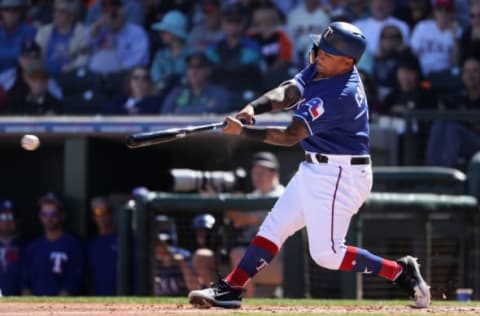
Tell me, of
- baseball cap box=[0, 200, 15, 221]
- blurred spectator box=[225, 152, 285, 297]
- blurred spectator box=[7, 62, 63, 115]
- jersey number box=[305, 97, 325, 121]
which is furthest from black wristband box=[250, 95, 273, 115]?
blurred spectator box=[7, 62, 63, 115]

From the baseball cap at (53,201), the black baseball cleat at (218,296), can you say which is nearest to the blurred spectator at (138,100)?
the baseball cap at (53,201)

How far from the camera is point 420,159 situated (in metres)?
9.90

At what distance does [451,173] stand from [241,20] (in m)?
3.32

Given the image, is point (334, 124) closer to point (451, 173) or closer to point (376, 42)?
point (451, 173)

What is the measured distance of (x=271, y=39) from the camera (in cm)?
1117

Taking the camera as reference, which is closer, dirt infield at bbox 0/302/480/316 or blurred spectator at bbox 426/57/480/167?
dirt infield at bbox 0/302/480/316

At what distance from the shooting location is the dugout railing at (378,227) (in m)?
8.59

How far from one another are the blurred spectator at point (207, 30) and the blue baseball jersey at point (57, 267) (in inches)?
103

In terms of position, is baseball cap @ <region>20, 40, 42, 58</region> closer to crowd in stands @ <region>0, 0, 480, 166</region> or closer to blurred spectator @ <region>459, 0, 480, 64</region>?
crowd in stands @ <region>0, 0, 480, 166</region>

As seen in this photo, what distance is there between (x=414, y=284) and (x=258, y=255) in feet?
2.71

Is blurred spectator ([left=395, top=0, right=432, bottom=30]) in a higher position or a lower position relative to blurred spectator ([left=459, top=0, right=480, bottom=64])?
higher

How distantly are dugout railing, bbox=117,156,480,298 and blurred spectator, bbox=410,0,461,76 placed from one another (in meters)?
A: 1.72

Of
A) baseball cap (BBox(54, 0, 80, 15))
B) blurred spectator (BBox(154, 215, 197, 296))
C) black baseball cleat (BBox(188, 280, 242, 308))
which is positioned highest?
baseball cap (BBox(54, 0, 80, 15))

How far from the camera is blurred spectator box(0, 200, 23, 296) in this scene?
33.8 ft
